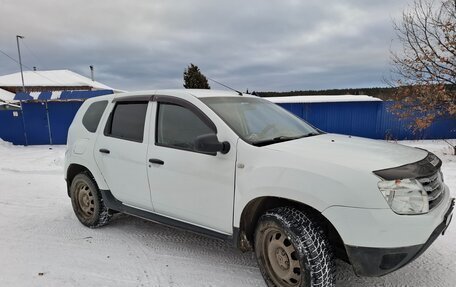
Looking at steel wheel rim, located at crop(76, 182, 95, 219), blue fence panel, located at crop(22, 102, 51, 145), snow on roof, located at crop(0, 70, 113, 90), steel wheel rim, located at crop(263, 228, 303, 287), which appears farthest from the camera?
snow on roof, located at crop(0, 70, 113, 90)

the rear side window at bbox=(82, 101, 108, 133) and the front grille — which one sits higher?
the rear side window at bbox=(82, 101, 108, 133)

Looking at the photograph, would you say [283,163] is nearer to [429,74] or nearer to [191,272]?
[191,272]

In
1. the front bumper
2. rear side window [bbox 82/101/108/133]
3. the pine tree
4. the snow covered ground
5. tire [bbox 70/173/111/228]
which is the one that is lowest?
the snow covered ground

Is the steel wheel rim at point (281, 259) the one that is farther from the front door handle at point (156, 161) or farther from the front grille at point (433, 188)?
the front door handle at point (156, 161)

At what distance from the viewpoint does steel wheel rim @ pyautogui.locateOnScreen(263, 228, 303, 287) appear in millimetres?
2551

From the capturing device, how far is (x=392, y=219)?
2.12 m

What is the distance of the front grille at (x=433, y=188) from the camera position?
2311mm

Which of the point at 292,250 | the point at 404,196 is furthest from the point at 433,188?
the point at 292,250

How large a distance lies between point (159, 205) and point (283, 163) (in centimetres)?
154

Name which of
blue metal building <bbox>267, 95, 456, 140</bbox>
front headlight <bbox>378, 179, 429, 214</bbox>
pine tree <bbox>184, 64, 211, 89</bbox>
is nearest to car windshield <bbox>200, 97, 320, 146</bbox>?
front headlight <bbox>378, 179, 429, 214</bbox>

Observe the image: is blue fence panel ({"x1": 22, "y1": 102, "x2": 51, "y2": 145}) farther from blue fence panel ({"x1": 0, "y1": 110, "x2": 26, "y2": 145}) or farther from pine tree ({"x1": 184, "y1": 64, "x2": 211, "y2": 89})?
pine tree ({"x1": 184, "y1": 64, "x2": 211, "y2": 89})

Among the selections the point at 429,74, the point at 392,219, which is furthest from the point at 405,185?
the point at 429,74

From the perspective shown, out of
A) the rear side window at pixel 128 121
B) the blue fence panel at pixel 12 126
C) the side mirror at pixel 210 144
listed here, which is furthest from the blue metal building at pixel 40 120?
the side mirror at pixel 210 144

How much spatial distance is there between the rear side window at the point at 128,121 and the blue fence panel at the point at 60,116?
457 inches
